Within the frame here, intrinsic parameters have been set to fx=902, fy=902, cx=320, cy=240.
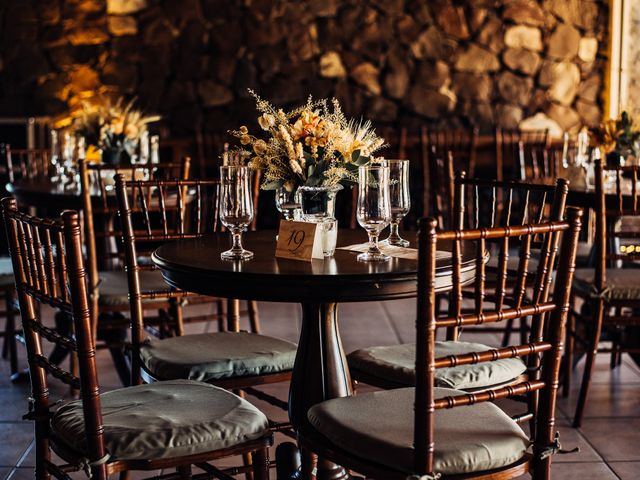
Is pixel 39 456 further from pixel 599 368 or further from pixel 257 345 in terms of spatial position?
pixel 599 368

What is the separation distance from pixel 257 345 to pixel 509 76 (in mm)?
4645

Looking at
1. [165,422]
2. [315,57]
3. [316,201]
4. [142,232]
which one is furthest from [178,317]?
[315,57]

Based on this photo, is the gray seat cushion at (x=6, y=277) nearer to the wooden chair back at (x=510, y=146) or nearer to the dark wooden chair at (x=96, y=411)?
the dark wooden chair at (x=96, y=411)

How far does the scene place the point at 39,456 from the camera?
2.02m

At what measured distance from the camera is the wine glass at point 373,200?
2.13 m

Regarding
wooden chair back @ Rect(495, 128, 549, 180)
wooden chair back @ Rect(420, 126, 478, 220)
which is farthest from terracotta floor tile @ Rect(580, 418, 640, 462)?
wooden chair back @ Rect(495, 128, 549, 180)

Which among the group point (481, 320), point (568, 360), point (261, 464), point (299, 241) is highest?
point (299, 241)

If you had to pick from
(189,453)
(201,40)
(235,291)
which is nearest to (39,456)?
(189,453)

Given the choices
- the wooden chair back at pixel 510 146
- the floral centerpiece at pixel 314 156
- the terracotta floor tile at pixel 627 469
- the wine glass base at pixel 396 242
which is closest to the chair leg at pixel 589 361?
the terracotta floor tile at pixel 627 469

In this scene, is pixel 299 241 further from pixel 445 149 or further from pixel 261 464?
pixel 445 149

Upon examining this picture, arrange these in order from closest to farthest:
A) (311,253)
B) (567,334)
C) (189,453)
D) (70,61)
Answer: (189,453) < (311,253) < (567,334) < (70,61)

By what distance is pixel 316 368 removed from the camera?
7.29 feet

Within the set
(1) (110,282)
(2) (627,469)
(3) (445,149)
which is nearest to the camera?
(2) (627,469)

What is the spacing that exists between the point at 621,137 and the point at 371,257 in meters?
2.44
